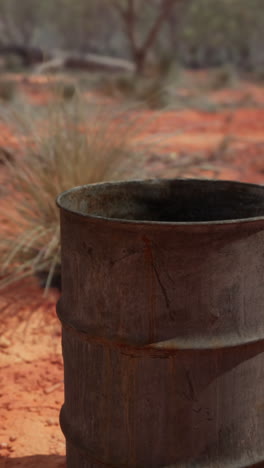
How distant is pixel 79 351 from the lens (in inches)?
68.2

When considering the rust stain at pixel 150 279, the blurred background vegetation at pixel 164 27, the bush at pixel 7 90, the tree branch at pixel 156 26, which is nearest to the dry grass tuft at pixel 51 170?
the rust stain at pixel 150 279

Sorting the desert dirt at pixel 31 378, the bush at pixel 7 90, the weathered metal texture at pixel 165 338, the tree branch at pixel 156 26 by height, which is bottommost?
the desert dirt at pixel 31 378

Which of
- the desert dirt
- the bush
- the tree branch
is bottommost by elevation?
the desert dirt

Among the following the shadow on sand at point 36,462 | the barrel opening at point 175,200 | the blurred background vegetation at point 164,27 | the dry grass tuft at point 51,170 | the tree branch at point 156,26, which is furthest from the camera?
the blurred background vegetation at point 164,27

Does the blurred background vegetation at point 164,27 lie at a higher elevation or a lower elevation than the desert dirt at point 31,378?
higher

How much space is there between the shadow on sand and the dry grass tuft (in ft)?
4.91

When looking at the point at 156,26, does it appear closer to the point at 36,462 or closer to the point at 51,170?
the point at 51,170

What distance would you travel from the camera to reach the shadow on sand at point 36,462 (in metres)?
2.30

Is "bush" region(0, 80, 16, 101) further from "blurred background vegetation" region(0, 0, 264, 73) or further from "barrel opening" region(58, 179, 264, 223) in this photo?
"barrel opening" region(58, 179, 264, 223)

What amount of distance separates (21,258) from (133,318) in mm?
2556

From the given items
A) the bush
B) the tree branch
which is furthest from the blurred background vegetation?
the bush

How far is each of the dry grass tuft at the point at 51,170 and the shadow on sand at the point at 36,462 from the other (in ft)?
4.91

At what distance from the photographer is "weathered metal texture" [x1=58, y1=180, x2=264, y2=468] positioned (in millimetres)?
1567

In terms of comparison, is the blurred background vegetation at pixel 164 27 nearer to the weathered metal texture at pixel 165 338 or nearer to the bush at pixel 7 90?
the bush at pixel 7 90
